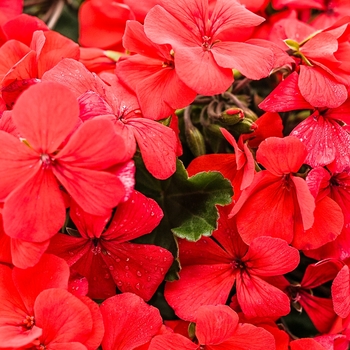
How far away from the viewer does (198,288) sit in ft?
1.98

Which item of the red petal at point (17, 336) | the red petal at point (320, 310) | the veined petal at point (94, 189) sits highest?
the veined petal at point (94, 189)

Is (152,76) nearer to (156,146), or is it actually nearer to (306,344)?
(156,146)

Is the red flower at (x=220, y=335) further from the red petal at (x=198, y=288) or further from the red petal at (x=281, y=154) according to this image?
the red petal at (x=281, y=154)

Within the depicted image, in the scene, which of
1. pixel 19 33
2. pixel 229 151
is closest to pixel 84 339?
pixel 229 151

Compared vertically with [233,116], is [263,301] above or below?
below

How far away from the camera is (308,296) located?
2.19ft

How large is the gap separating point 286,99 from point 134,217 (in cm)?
20

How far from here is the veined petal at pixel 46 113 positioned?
495mm

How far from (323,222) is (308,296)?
0.37 feet

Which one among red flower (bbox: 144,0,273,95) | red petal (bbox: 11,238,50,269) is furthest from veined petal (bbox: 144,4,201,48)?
red petal (bbox: 11,238,50,269)

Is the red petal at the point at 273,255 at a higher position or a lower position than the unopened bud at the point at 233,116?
lower

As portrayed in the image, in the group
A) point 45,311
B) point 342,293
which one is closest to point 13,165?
point 45,311

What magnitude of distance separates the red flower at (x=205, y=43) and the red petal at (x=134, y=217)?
118 millimetres

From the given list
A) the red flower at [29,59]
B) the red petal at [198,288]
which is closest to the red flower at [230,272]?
the red petal at [198,288]
